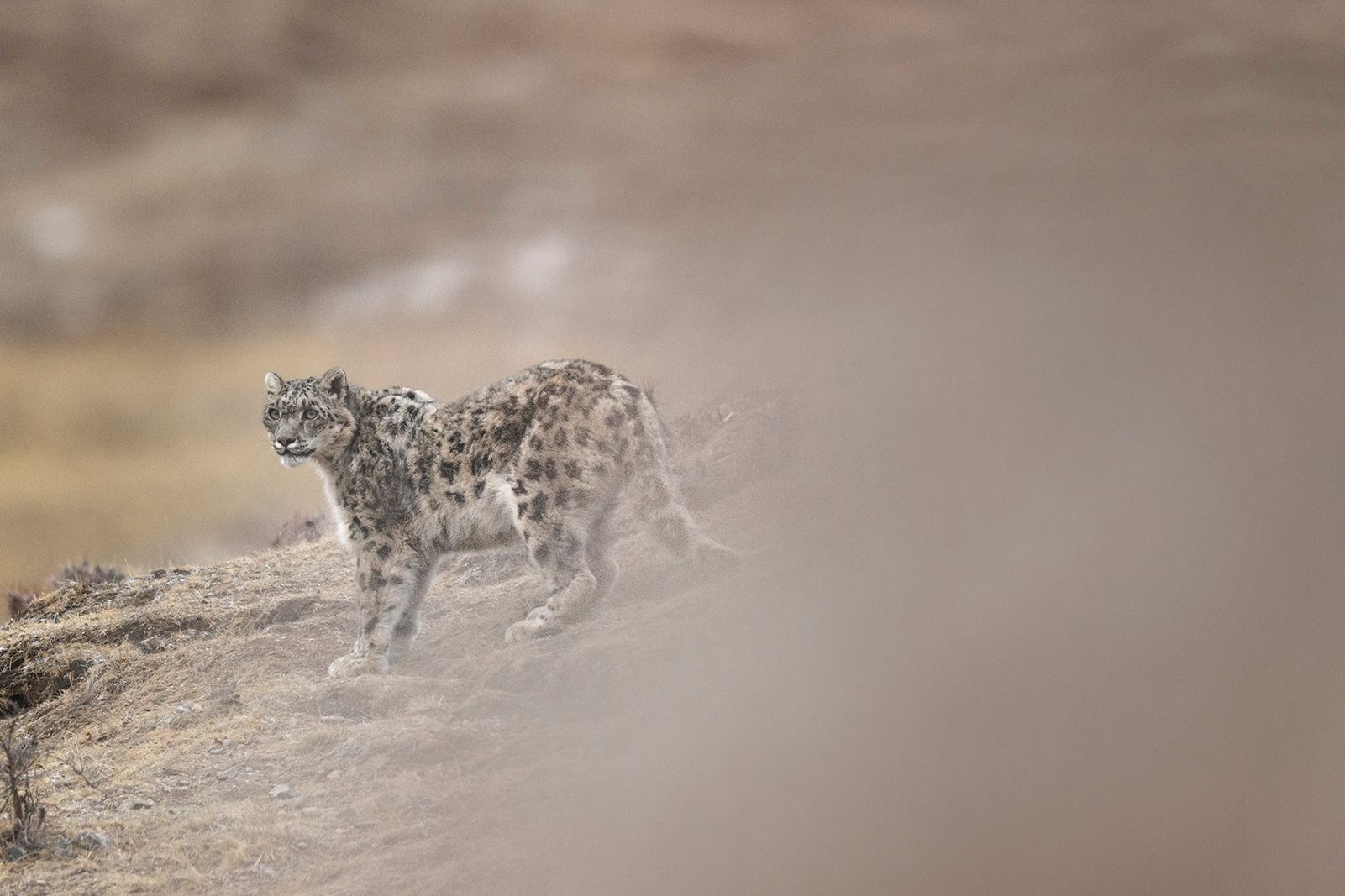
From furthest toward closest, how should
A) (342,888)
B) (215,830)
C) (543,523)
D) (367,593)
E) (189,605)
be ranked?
(189,605), (367,593), (543,523), (215,830), (342,888)

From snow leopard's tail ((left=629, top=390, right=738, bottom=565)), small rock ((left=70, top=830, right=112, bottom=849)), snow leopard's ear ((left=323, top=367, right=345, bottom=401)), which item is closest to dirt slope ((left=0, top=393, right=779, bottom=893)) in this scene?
small rock ((left=70, top=830, right=112, bottom=849))

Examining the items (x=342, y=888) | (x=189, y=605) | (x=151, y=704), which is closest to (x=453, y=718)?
(x=342, y=888)

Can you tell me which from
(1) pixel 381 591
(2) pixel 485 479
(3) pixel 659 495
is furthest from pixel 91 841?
(3) pixel 659 495

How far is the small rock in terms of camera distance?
5.19 metres

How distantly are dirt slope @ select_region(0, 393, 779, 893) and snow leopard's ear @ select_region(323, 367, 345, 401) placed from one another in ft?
4.81

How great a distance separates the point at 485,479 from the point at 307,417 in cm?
125

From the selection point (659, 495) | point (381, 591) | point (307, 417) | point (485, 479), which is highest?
point (307, 417)

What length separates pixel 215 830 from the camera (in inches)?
199

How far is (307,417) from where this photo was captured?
23.8ft

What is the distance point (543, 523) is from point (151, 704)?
8.44ft

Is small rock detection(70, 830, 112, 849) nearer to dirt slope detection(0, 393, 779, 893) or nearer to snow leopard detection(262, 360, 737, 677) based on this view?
dirt slope detection(0, 393, 779, 893)

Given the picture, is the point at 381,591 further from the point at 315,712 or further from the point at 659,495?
the point at 659,495

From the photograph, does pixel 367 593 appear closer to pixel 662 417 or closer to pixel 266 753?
pixel 266 753

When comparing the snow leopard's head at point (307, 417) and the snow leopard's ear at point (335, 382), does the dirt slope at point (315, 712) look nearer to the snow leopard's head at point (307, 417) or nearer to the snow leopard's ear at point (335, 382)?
the snow leopard's head at point (307, 417)
